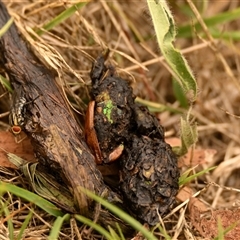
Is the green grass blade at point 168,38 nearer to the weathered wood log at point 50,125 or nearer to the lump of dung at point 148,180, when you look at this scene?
the lump of dung at point 148,180

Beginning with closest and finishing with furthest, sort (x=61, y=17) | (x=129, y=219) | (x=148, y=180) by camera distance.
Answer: (x=129, y=219), (x=148, y=180), (x=61, y=17)

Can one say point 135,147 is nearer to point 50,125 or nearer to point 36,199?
point 50,125

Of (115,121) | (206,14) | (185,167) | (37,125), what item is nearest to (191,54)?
(206,14)

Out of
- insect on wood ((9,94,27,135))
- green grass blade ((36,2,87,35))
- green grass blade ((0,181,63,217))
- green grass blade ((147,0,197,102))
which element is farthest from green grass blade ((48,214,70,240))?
green grass blade ((36,2,87,35))

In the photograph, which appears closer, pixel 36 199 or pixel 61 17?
pixel 36 199

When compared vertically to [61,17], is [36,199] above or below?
below

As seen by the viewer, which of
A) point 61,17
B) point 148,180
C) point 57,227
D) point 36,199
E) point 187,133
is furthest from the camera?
point 61,17

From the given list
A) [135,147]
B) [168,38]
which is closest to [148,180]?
[135,147]
